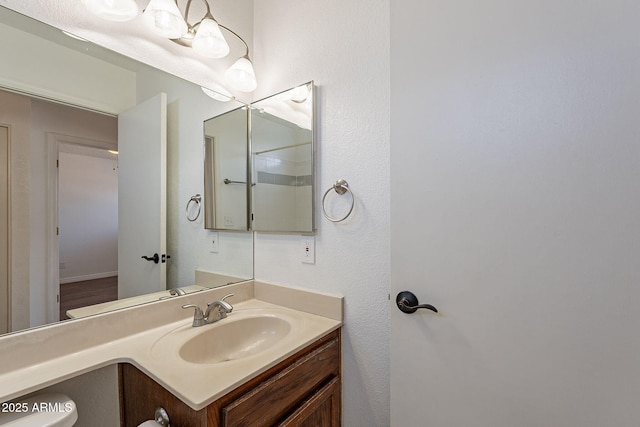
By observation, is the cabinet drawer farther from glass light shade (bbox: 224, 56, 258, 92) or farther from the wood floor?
glass light shade (bbox: 224, 56, 258, 92)

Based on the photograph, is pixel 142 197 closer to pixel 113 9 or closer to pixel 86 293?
pixel 86 293

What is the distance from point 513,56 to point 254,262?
139 cm

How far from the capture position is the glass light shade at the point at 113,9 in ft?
3.21

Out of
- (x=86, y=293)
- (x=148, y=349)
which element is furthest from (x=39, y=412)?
(x=86, y=293)

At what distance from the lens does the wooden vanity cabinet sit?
0.72m

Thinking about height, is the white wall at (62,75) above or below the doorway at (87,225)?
above

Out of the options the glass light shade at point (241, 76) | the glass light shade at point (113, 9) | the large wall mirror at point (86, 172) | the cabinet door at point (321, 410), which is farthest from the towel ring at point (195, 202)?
the cabinet door at point (321, 410)

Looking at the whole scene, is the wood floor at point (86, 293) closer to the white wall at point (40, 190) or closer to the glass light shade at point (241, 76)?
the white wall at point (40, 190)

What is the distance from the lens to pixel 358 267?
1159 mm

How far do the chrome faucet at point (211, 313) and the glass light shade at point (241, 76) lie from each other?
1105mm

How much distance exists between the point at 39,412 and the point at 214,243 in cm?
83

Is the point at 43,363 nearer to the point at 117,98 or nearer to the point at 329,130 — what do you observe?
the point at 117,98

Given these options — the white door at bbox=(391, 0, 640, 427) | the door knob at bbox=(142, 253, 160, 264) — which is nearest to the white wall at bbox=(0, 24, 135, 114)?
the door knob at bbox=(142, 253, 160, 264)

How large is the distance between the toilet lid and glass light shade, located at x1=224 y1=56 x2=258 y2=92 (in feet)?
4.66
